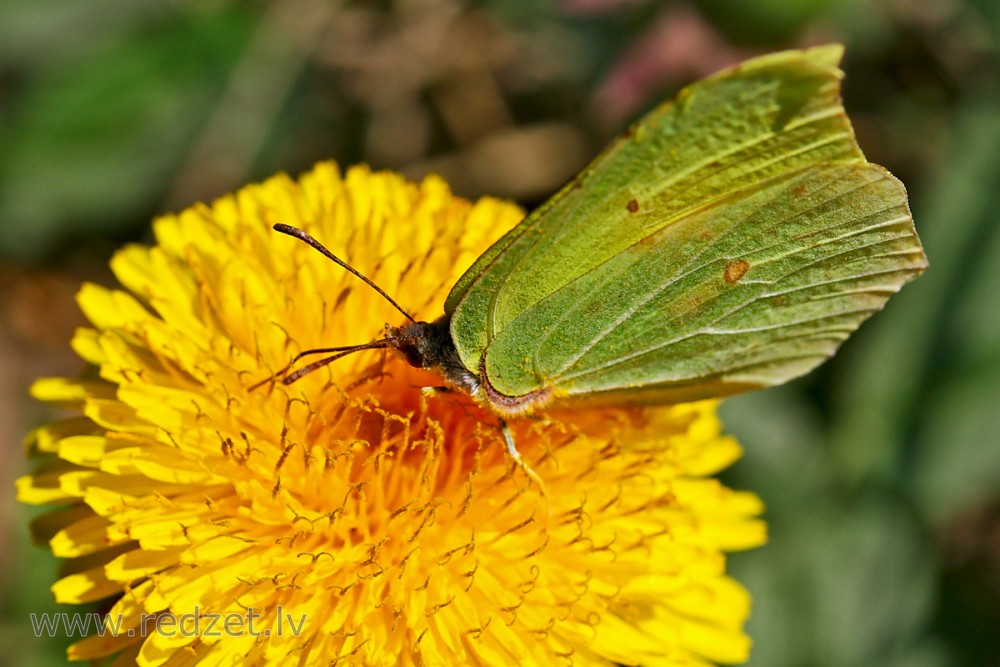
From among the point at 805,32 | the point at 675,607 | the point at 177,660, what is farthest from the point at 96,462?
the point at 805,32

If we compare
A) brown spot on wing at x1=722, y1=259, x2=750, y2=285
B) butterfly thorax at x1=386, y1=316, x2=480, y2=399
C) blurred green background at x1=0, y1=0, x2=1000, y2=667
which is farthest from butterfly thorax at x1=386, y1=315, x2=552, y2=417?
blurred green background at x1=0, y1=0, x2=1000, y2=667

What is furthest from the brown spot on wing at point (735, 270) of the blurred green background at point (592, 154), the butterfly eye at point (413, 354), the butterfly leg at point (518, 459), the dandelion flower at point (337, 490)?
the blurred green background at point (592, 154)

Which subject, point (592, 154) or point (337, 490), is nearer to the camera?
point (337, 490)

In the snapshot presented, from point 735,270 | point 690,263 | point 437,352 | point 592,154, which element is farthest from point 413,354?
point 592,154

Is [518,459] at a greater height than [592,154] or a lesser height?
lesser

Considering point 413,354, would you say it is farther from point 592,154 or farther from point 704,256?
point 592,154

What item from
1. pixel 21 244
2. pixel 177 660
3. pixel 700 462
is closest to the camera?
pixel 177 660

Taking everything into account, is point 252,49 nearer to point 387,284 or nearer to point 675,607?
point 387,284
